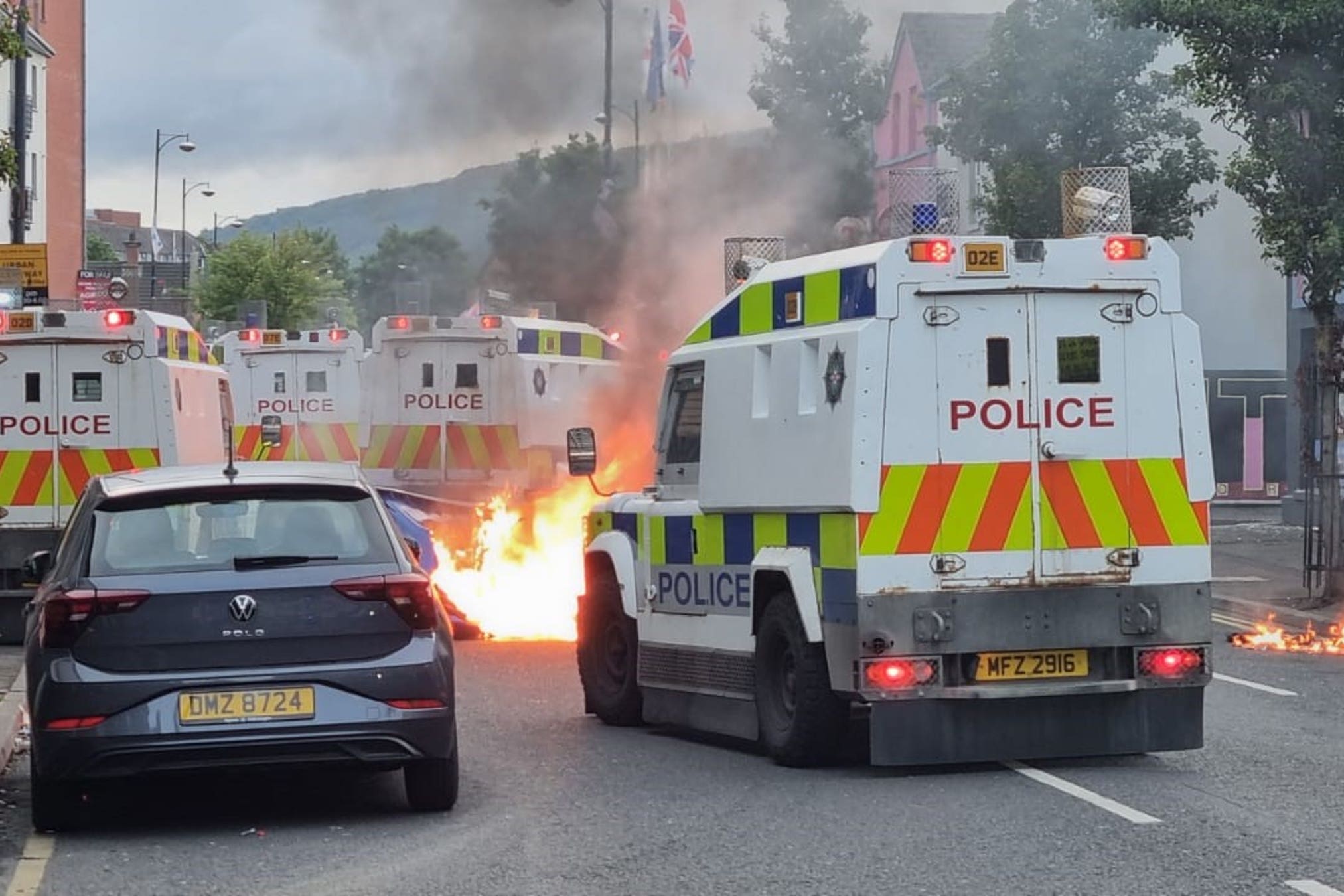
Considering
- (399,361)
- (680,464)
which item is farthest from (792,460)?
(399,361)

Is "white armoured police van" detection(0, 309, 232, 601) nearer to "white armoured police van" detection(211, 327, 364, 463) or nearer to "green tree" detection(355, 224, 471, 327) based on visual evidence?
"green tree" detection(355, 224, 471, 327)

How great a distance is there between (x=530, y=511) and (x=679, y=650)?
943 cm

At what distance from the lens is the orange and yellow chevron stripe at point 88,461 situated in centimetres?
1895

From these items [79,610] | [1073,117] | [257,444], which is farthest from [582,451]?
[257,444]

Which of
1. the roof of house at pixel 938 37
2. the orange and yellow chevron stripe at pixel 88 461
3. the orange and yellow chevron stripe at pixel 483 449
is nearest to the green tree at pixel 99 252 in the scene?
the roof of house at pixel 938 37

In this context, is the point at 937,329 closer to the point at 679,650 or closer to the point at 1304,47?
the point at 679,650

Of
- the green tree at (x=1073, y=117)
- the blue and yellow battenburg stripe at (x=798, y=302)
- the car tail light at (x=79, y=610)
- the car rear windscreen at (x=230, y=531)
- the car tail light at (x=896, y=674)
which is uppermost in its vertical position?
the green tree at (x=1073, y=117)

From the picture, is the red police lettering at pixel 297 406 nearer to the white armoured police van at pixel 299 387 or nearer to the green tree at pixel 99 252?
the white armoured police van at pixel 299 387

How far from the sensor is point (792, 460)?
11078mm

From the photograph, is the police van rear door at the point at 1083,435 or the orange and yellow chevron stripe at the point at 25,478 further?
the orange and yellow chevron stripe at the point at 25,478

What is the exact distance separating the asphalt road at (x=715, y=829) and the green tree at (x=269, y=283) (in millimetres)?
72153

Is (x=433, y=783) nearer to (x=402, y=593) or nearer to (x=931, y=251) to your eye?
(x=402, y=593)

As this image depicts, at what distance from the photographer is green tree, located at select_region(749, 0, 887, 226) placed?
3475 cm

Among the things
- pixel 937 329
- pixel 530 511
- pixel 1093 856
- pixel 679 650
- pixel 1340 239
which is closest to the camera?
pixel 1093 856
